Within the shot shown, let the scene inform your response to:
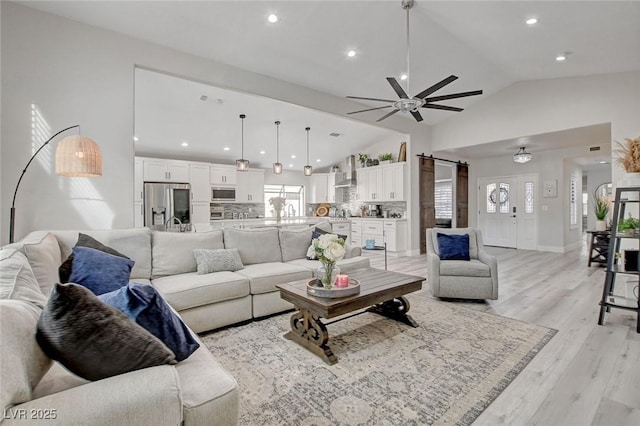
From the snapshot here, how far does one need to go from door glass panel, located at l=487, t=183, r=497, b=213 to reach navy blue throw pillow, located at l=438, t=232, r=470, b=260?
18.4ft

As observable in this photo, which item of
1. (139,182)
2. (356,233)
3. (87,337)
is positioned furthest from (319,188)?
(87,337)

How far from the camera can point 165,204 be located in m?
6.85

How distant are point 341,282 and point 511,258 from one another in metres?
5.85

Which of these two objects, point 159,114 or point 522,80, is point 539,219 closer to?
point 522,80

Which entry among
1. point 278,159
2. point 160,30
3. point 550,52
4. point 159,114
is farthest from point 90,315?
point 278,159

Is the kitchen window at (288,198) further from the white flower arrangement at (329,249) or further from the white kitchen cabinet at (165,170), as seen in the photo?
the white flower arrangement at (329,249)

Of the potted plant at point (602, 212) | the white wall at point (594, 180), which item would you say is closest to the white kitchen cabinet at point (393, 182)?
the potted plant at point (602, 212)

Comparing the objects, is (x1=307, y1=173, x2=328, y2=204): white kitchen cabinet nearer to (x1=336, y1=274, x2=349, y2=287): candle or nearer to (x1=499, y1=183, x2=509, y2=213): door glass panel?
(x1=499, y1=183, x2=509, y2=213): door glass panel

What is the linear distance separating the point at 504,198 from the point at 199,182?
8.17m

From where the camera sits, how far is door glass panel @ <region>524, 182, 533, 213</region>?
797cm

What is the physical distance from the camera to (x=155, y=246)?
129 inches

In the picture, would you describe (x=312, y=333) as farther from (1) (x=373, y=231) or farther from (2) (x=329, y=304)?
(1) (x=373, y=231)

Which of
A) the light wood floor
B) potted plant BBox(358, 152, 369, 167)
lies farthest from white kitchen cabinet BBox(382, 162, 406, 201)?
the light wood floor

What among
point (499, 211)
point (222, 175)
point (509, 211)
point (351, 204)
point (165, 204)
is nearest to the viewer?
point (165, 204)
